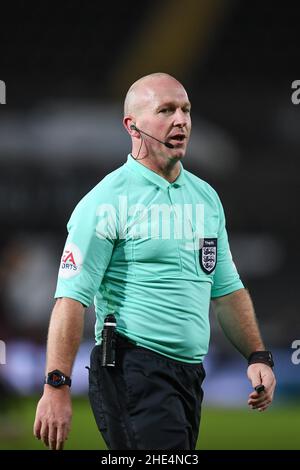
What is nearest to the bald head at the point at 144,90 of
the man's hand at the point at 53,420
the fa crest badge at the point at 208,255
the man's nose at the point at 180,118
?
the man's nose at the point at 180,118

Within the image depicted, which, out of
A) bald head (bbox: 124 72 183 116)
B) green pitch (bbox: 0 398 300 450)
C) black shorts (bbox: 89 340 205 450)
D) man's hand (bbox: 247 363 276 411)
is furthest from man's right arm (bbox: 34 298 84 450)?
green pitch (bbox: 0 398 300 450)

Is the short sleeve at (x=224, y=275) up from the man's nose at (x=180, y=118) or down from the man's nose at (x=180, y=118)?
down

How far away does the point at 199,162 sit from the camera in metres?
12.0

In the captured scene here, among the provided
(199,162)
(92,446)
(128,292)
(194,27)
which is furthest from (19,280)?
(128,292)

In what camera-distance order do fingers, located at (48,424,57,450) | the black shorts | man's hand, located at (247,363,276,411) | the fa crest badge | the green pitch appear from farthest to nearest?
1. the green pitch
2. the fa crest badge
3. man's hand, located at (247,363,276,411)
4. the black shorts
5. fingers, located at (48,424,57,450)

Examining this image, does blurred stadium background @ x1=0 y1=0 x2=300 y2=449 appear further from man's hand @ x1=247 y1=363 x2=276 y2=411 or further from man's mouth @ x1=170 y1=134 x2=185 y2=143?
man's mouth @ x1=170 y1=134 x2=185 y2=143

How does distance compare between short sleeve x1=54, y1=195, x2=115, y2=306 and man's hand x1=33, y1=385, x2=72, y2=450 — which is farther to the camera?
short sleeve x1=54, y1=195, x2=115, y2=306

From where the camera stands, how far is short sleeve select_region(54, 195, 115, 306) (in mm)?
3307

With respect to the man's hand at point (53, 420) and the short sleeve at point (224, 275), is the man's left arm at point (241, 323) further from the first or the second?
the man's hand at point (53, 420)

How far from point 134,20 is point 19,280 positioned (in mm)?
5637

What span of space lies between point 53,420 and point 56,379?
0.44 ft

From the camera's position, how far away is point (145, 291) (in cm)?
343

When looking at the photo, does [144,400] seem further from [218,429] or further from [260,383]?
[218,429]

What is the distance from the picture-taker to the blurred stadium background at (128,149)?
32.1 feet
